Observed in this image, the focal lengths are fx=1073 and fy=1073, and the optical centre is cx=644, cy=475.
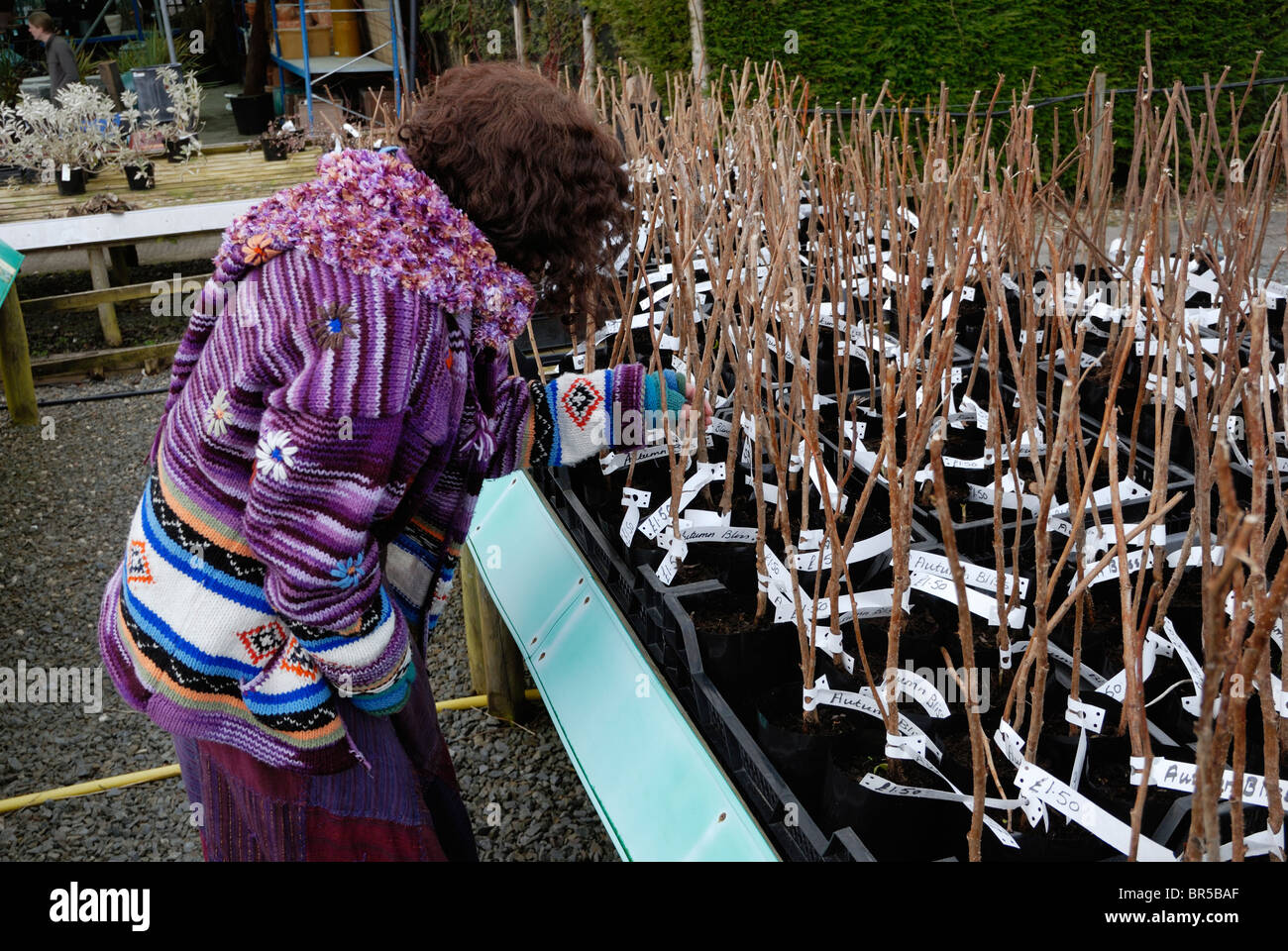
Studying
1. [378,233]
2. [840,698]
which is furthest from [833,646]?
[378,233]

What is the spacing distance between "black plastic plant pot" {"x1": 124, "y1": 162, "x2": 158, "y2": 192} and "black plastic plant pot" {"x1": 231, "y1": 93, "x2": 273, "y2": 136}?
3.01m

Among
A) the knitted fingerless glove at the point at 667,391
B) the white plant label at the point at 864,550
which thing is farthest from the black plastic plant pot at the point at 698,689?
the knitted fingerless glove at the point at 667,391

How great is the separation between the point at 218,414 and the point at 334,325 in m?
0.14

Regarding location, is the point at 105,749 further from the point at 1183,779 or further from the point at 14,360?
the point at 14,360

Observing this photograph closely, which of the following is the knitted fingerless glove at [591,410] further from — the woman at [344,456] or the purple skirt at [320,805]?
the purple skirt at [320,805]

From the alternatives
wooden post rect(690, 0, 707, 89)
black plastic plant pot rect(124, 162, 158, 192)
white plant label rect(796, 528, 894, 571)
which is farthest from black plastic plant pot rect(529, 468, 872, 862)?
wooden post rect(690, 0, 707, 89)

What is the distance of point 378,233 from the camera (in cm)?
96

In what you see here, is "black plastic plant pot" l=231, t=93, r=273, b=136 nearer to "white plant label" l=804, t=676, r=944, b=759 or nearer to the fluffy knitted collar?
the fluffy knitted collar

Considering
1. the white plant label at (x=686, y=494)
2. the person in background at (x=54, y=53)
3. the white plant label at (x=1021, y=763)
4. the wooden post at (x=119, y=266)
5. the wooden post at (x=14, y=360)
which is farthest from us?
the person in background at (x=54, y=53)

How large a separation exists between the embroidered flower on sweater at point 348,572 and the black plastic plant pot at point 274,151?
4954 mm

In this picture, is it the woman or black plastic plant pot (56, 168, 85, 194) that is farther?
black plastic plant pot (56, 168, 85, 194)

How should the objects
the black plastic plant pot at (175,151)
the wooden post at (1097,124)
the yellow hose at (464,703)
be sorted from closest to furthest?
the wooden post at (1097,124)
the yellow hose at (464,703)
the black plastic plant pot at (175,151)

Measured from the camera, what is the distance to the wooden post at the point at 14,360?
3705mm

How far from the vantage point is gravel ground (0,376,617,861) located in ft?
6.22
